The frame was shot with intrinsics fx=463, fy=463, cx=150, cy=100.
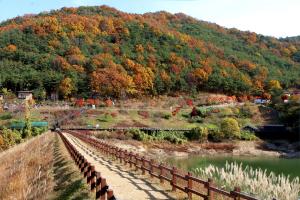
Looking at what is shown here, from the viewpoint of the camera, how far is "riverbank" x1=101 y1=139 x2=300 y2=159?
8431cm

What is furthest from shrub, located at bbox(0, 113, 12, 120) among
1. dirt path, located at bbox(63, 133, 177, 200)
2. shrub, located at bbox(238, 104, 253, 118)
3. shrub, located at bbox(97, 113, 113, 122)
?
dirt path, located at bbox(63, 133, 177, 200)

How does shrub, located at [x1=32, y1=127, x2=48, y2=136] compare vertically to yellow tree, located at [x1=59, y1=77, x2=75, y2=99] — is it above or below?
below

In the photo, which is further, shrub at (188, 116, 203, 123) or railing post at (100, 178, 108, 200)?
shrub at (188, 116, 203, 123)

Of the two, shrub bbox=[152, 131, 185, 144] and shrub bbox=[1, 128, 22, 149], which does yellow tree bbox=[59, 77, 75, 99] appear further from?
shrub bbox=[1, 128, 22, 149]

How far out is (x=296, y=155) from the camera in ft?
286

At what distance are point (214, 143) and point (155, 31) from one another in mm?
107811

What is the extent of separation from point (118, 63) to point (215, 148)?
80.9 m

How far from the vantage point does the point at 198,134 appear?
93312 millimetres

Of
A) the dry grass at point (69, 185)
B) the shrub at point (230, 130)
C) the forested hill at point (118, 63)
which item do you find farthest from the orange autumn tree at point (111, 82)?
the dry grass at point (69, 185)

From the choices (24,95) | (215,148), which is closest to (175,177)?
(215,148)

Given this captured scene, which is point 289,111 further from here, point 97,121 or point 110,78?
point 110,78

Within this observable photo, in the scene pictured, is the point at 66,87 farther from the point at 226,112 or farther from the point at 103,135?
the point at 103,135

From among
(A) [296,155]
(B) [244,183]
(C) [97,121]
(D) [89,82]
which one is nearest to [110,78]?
(D) [89,82]

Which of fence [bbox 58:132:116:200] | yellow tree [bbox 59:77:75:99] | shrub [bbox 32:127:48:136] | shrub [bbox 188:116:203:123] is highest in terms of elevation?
yellow tree [bbox 59:77:75:99]
